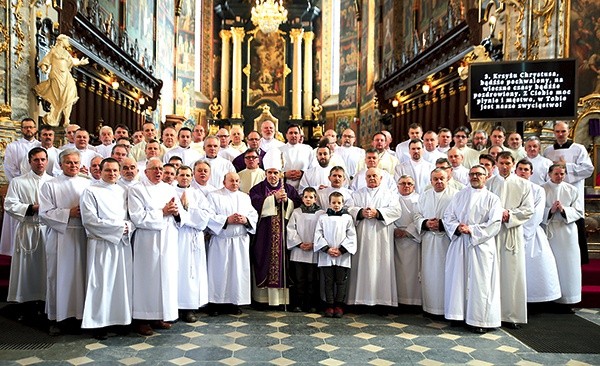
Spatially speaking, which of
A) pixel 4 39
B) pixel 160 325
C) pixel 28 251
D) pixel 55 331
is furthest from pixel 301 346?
pixel 4 39

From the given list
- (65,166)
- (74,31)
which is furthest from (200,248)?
(74,31)

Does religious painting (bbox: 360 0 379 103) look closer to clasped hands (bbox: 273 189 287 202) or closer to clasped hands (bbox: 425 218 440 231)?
clasped hands (bbox: 273 189 287 202)

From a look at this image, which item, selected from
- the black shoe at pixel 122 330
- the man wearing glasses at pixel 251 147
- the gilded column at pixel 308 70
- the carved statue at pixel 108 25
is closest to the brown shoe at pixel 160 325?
the black shoe at pixel 122 330

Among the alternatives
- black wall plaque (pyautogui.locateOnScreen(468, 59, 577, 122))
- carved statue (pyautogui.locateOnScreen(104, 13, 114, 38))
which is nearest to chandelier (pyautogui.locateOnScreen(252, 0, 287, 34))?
carved statue (pyautogui.locateOnScreen(104, 13, 114, 38))

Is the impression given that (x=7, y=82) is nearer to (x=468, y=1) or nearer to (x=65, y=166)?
(x=65, y=166)

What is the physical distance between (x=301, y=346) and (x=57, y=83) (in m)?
7.17

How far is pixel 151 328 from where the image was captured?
241 inches

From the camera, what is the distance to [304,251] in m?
7.14

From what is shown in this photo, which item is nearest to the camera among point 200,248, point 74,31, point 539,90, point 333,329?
point 333,329

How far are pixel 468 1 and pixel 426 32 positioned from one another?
3.82 meters

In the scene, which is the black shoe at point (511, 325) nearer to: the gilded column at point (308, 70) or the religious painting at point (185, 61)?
Result: the religious painting at point (185, 61)

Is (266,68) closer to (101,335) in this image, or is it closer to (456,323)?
(456,323)

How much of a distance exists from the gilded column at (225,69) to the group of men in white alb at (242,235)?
18.6 m

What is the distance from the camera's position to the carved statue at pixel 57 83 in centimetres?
1033
